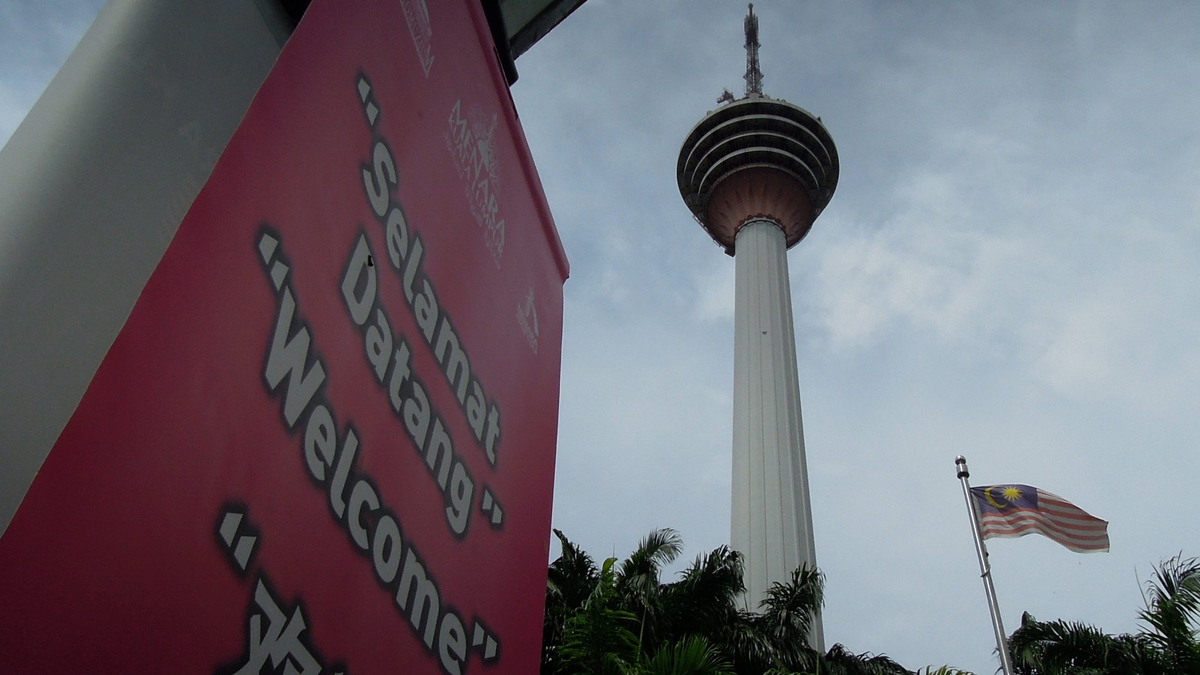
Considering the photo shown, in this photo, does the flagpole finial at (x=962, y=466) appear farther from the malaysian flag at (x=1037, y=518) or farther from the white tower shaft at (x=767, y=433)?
the white tower shaft at (x=767, y=433)

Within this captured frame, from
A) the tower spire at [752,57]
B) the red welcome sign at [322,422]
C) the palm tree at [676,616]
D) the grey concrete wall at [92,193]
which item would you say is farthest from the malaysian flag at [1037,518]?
the tower spire at [752,57]

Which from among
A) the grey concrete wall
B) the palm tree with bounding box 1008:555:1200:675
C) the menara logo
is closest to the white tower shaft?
the palm tree with bounding box 1008:555:1200:675

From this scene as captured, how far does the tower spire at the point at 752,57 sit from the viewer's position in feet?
162

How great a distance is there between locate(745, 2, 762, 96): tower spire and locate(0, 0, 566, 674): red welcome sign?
155 feet

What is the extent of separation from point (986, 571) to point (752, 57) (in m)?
42.1

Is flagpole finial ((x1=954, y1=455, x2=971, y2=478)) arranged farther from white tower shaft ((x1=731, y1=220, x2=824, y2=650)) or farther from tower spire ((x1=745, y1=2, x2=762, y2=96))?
tower spire ((x1=745, y1=2, x2=762, y2=96))

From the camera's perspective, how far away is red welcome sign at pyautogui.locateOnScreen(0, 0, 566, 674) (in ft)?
4.89

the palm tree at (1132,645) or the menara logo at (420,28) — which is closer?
the menara logo at (420,28)

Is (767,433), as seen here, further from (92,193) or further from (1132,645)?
(92,193)

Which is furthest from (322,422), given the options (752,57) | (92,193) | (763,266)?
(752,57)

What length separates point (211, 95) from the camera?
222 centimetres

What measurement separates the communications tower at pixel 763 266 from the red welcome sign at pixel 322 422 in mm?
24392

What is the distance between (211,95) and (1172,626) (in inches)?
612

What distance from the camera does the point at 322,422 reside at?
81.6 inches
